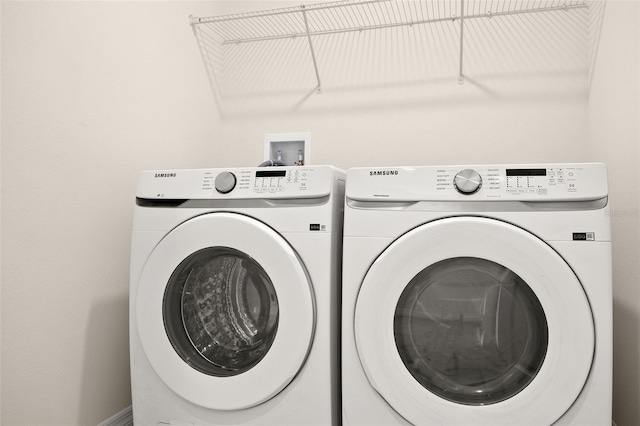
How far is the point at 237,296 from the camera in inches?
50.1

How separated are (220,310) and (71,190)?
58 centimetres

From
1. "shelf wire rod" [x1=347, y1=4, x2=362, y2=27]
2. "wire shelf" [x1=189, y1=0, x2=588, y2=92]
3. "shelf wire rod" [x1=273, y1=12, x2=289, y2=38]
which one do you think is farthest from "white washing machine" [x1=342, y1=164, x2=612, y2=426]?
"shelf wire rod" [x1=273, y1=12, x2=289, y2=38]

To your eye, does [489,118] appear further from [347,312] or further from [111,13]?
[111,13]

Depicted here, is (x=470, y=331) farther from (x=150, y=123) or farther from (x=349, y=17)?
(x=349, y=17)

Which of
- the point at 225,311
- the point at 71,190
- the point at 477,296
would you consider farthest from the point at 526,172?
the point at 71,190

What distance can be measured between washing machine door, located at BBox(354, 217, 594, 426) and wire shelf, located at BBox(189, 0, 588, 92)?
1.12 m

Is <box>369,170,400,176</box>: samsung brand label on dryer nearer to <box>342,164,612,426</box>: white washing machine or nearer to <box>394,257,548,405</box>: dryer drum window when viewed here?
<box>342,164,612,426</box>: white washing machine

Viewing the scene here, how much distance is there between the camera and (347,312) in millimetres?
1100

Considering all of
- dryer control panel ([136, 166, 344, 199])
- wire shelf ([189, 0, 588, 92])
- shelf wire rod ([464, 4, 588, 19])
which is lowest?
dryer control panel ([136, 166, 344, 199])

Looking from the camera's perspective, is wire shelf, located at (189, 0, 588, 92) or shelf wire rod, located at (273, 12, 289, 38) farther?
shelf wire rod, located at (273, 12, 289, 38)

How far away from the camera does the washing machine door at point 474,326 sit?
95 centimetres

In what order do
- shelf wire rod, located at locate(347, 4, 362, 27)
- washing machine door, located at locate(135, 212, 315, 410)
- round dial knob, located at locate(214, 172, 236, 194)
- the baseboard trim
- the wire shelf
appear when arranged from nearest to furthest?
1. washing machine door, located at locate(135, 212, 315, 410)
2. round dial knob, located at locate(214, 172, 236, 194)
3. the baseboard trim
4. the wire shelf
5. shelf wire rod, located at locate(347, 4, 362, 27)

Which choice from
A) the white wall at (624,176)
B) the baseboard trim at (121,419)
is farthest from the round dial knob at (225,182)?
the white wall at (624,176)

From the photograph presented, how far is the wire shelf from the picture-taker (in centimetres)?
178
